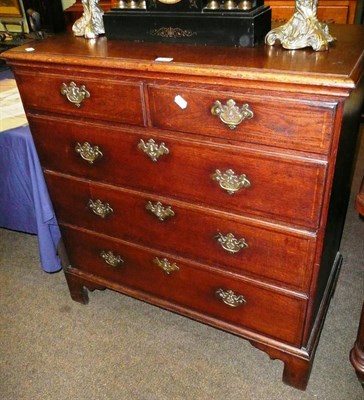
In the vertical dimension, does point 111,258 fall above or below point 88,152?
below

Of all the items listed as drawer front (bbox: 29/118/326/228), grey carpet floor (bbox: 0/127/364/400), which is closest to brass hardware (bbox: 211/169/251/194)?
drawer front (bbox: 29/118/326/228)

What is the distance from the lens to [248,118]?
98 cm

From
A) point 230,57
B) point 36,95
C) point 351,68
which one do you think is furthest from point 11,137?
point 351,68

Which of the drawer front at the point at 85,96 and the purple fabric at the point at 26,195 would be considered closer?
the drawer front at the point at 85,96

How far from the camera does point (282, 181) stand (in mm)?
1026

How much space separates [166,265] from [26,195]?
0.78 meters

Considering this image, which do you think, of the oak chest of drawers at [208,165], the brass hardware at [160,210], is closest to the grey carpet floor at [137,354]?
the oak chest of drawers at [208,165]

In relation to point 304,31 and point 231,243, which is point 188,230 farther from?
point 304,31

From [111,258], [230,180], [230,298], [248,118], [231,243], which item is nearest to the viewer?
[248,118]

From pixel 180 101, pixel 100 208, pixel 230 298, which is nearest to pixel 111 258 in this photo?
pixel 100 208

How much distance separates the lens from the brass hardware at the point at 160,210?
1.28m

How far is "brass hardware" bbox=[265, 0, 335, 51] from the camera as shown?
1.01m

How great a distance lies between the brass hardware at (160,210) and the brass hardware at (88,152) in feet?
0.73

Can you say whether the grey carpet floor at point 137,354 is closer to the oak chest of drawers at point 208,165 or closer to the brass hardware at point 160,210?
the oak chest of drawers at point 208,165
